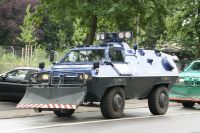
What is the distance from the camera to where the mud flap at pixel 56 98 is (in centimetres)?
1413

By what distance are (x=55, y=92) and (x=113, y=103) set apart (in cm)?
180

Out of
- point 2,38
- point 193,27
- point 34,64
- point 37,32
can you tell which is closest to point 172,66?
point 193,27

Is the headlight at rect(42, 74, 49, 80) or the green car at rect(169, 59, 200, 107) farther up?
the headlight at rect(42, 74, 49, 80)

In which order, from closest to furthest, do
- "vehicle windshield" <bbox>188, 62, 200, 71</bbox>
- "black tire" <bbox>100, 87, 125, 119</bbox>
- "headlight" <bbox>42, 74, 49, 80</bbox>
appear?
"headlight" <bbox>42, 74, 49, 80</bbox>, "black tire" <bbox>100, 87, 125, 119</bbox>, "vehicle windshield" <bbox>188, 62, 200, 71</bbox>

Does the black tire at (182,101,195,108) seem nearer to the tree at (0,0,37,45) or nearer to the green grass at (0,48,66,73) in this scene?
the green grass at (0,48,66,73)

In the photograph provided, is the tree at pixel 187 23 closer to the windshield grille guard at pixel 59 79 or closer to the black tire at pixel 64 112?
the black tire at pixel 64 112

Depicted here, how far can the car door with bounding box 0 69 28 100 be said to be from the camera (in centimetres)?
1814

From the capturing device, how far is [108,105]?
48.8ft

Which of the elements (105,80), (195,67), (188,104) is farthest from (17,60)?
(105,80)

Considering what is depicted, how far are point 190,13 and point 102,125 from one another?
1615 cm

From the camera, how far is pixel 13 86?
18.3 metres

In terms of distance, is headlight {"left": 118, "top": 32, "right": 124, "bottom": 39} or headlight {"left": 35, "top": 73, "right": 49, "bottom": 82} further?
headlight {"left": 118, "top": 32, "right": 124, "bottom": 39}

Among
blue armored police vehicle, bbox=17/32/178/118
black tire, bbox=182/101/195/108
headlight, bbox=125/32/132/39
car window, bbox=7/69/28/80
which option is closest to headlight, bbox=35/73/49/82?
blue armored police vehicle, bbox=17/32/178/118

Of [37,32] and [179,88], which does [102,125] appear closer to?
[179,88]
